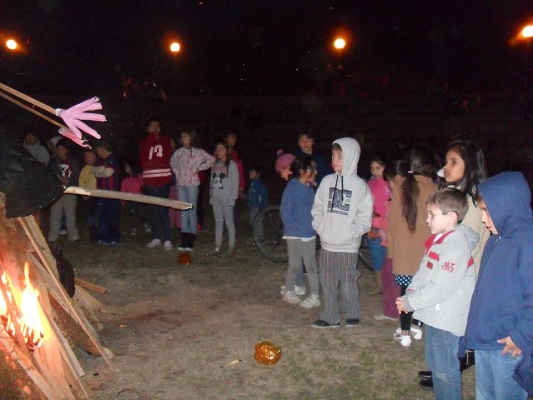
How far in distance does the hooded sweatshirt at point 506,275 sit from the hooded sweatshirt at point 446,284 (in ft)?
1.07

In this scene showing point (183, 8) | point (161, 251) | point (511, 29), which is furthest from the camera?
point (511, 29)

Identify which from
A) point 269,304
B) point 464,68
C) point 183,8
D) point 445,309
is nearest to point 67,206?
point 269,304

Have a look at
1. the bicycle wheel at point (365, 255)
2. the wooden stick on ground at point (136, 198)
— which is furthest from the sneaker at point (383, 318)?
the wooden stick on ground at point (136, 198)

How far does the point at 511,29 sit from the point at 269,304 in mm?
29757

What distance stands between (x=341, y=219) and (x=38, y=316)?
2895 mm

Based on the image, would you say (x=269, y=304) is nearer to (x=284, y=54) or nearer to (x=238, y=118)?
(x=238, y=118)

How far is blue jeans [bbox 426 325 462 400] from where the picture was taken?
3.90 m

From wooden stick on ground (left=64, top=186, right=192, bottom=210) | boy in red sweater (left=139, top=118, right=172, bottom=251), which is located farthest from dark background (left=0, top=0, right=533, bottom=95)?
wooden stick on ground (left=64, top=186, right=192, bottom=210)

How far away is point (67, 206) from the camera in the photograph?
919 centimetres

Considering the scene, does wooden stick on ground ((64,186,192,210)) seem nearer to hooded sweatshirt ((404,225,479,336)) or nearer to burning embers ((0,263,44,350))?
burning embers ((0,263,44,350))

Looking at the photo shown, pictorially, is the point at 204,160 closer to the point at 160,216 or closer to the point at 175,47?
the point at 160,216

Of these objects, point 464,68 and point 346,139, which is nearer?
point 346,139

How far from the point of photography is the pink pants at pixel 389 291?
5.85m

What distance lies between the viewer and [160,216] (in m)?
8.94
